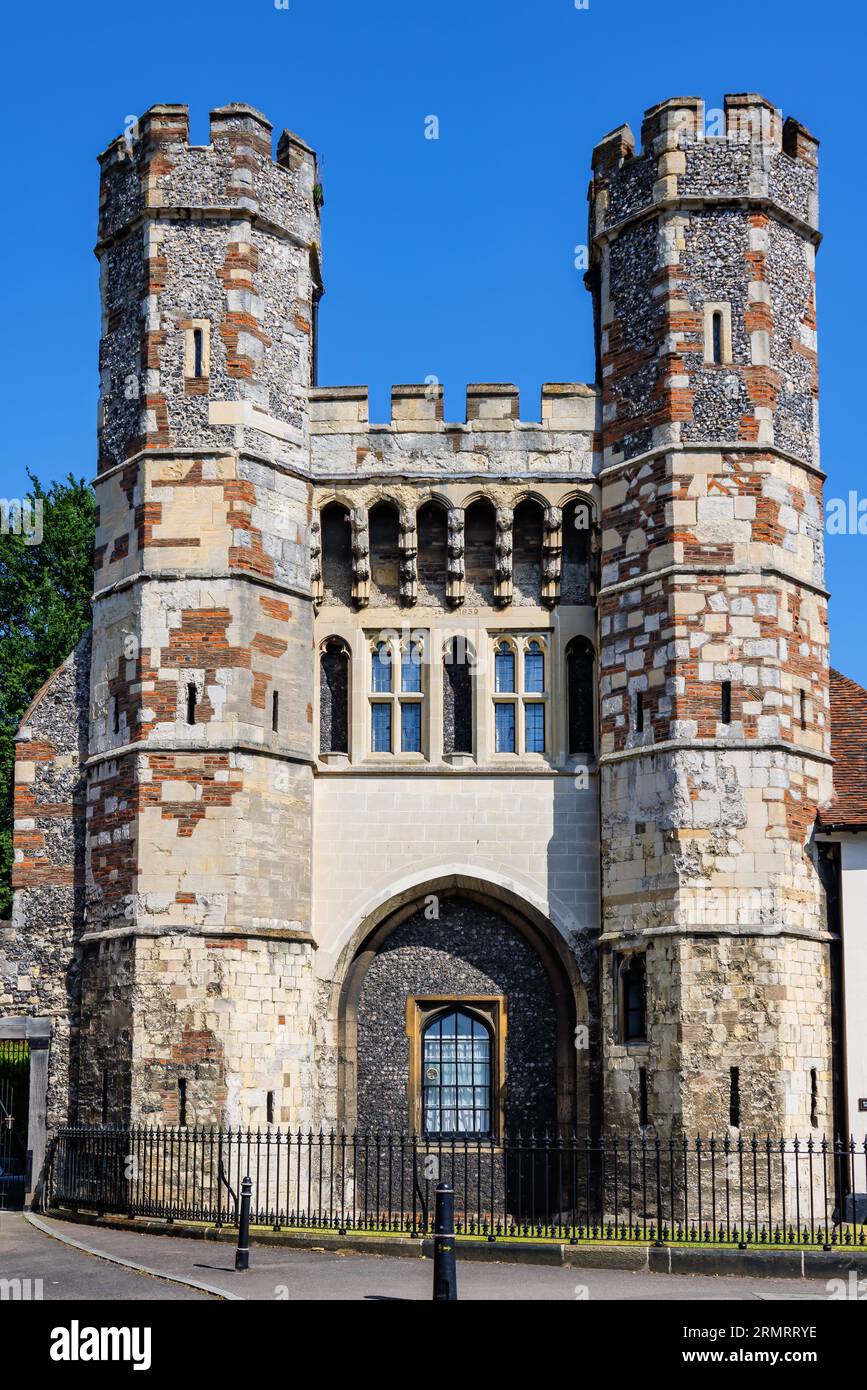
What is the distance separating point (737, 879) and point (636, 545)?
4787mm

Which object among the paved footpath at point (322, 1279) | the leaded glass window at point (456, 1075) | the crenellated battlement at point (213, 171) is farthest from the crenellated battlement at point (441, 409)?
the paved footpath at point (322, 1279)

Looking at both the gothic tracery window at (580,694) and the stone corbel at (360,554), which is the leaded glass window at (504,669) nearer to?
the gothic tracery window at (580,694)

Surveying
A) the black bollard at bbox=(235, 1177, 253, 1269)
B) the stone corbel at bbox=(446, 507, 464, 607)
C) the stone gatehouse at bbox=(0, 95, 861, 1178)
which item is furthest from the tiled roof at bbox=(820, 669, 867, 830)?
the black bollard at bbox=(235, 1177, 253, 1269)

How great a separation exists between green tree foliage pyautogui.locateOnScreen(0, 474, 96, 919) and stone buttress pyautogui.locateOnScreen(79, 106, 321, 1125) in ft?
39.0

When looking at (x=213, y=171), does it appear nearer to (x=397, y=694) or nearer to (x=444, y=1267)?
(x=397, y=694)

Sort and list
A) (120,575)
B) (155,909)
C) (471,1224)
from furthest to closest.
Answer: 1. (120,575)
2. (155,909)
3. (471,1224)

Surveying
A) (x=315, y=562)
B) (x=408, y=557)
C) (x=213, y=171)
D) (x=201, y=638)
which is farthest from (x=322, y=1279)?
(x=213, y=171)

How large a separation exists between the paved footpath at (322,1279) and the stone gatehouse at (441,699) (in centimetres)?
383

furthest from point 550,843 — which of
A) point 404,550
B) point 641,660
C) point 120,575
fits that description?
point 120,575

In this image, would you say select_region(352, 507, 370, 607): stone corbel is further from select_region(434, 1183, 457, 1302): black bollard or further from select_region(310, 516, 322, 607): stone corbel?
select_region(434, 1183, 457, 1302): black bollard

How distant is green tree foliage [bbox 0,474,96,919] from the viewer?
37688 mm

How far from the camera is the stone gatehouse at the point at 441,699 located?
23875mm

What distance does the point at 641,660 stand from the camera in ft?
81.7

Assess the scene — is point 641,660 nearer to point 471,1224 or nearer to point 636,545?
point 636,545
